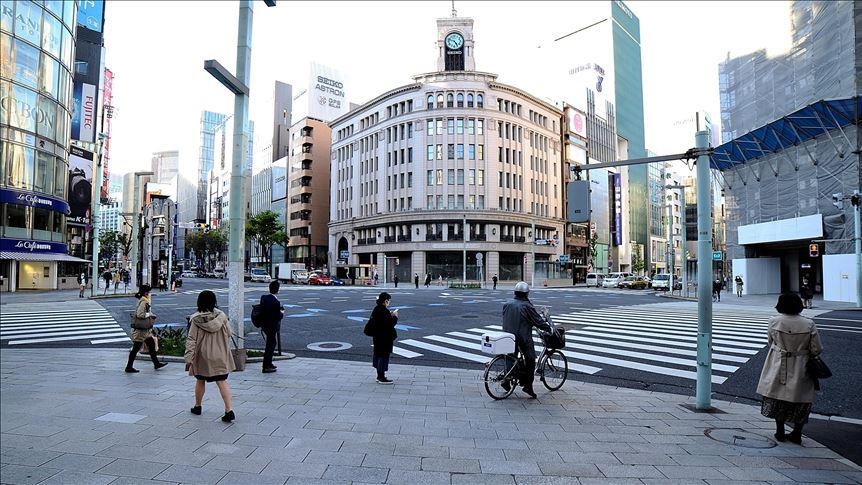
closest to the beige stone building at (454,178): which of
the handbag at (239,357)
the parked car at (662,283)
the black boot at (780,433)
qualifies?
the parked car at (662,283)

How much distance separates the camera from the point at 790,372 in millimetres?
5473

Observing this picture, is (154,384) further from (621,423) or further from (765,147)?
(765,147)

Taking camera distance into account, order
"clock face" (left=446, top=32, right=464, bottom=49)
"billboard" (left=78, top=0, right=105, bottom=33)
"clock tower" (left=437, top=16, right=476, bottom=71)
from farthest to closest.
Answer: "clock face" (left=446, top=32, right=464, bottom=49)
"clock tower" (left=437, top=16, right=476, bottom=71)
"billboard" (left=78, top=0, right=105, bottom=33)

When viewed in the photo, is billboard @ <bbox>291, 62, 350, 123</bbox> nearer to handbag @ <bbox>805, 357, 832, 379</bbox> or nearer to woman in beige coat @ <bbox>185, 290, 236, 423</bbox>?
woman in beige coat @ <bbox>185, 290, 236, 423</bbox>

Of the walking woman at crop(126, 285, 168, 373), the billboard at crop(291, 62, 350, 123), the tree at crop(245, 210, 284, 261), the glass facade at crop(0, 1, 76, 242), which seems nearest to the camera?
the glass facade at crop(0, 1, 76, 242)

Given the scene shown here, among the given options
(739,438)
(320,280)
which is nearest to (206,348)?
(739,438)

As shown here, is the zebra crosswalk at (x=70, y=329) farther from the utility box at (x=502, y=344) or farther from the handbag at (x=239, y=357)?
the utility box at (x=502, y=344)

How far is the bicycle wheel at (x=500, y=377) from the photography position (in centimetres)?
722

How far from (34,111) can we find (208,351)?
4.06m

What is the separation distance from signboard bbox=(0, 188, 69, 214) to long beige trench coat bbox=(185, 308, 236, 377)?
281cm

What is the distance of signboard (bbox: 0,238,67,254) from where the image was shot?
8.63 ft

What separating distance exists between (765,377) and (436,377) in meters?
5.20

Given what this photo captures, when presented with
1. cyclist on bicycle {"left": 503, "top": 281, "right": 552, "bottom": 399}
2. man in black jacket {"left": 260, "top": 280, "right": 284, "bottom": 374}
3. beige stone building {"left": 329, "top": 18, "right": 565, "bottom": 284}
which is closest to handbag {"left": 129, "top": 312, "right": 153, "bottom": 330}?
man in black jacket {"left": 260, "top": 280, "right": 284, "bottom": 374}

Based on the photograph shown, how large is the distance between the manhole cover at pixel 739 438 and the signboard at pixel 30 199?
6.82 metres
